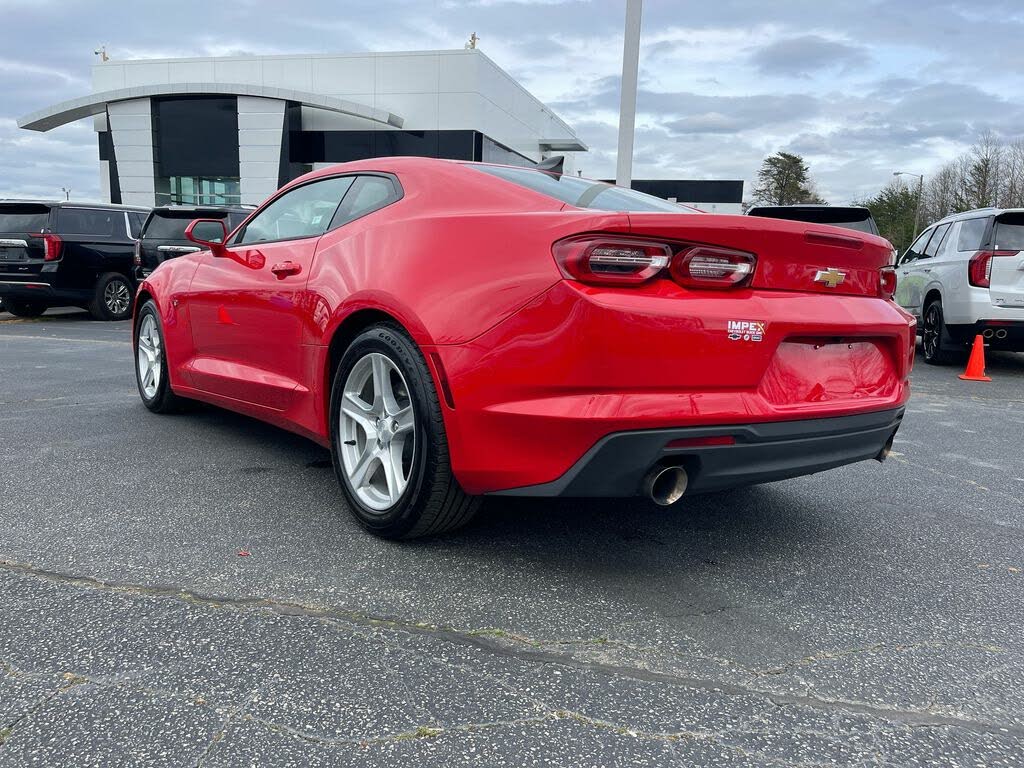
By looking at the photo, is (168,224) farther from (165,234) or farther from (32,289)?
(32,289)

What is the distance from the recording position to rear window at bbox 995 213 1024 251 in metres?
8.19

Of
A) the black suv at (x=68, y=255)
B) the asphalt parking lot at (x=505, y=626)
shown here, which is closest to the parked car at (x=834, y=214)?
the asphalt parking lot at (x=505, y=626)

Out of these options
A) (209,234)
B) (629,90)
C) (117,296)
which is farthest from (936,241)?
(117,296)

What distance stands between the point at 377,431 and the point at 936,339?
322 inches

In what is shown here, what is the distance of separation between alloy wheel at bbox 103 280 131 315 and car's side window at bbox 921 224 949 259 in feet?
39.4

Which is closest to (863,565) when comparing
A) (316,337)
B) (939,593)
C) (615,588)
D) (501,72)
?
(939,593)

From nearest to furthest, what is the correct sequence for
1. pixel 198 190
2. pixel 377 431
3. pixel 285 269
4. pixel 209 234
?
pixel 377 431 → pixel 285 269 → pixel 209 234 → pixel 198 190

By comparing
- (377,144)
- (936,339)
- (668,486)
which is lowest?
(936,339)

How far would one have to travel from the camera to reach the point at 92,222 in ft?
42.6

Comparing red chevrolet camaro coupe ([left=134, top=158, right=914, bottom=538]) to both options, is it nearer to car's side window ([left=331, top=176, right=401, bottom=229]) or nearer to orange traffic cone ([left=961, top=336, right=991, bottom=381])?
car's side window ([left=331, top=176, right=401, bottom=229])

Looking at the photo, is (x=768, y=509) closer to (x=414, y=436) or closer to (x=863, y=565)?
(x=863, y=565)

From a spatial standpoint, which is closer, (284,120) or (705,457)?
(705,457)

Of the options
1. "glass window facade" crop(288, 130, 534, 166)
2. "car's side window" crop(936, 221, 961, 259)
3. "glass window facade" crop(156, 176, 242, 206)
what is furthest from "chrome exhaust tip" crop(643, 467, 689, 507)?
"glass window facade" crop(156, 176, 242, 206)

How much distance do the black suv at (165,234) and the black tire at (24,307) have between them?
5.64 ft
